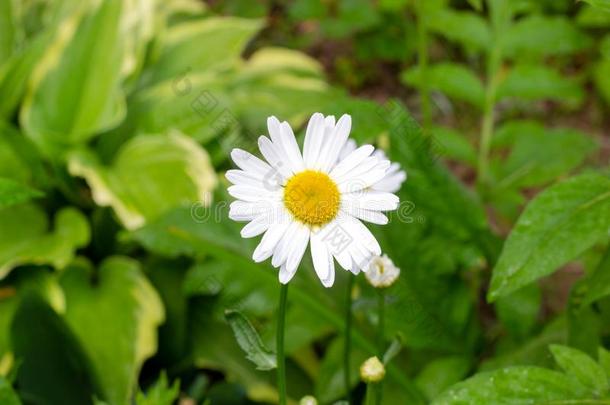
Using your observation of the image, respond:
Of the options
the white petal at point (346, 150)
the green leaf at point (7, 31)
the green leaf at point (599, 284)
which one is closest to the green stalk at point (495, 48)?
the green leaf at point (599, 284)

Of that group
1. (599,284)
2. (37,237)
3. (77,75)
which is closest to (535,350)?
(599,284)

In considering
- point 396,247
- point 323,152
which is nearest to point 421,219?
point 396,247

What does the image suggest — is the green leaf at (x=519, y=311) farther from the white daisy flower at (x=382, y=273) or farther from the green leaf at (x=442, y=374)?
the white daisy flower at (x=382, y=273)

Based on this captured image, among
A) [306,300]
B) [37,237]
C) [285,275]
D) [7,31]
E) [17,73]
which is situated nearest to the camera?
[285,275]

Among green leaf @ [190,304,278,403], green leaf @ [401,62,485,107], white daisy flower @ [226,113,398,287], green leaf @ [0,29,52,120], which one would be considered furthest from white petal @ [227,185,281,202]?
green leaf @ [0,29,52,120]

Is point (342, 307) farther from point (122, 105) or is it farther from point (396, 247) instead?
point (122, 105)

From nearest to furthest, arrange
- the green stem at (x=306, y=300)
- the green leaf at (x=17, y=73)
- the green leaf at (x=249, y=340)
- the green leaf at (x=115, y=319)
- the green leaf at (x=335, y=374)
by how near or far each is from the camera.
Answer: the green leaf at (x=249, y=340)
the green stem at (x=306, y=300)
the green leaf at (x=335, y=374)
the green leaf at (x=115, y=319)
the green leaf at (x=17, y=73)

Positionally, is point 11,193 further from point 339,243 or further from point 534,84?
point 534,84
